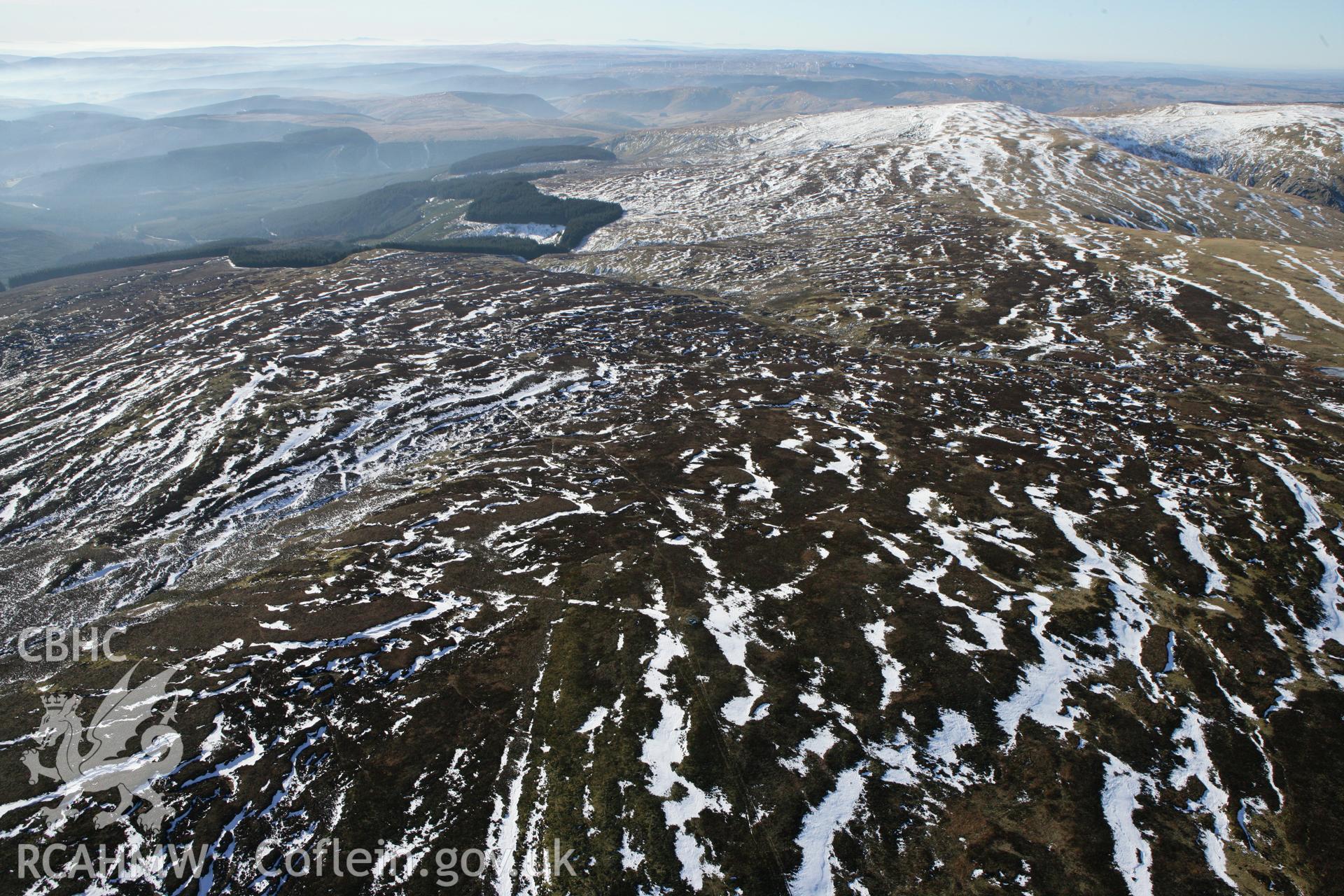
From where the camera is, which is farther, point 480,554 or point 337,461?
point 337,461

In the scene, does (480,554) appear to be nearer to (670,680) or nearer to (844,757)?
(670,680)

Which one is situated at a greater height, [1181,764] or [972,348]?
[1181,764]

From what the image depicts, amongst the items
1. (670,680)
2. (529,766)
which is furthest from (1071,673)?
(529,766)

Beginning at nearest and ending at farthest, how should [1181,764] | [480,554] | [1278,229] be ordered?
[1181,764] → [480,554] → [1278,229]

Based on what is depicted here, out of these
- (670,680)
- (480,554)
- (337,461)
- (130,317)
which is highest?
(670,680)

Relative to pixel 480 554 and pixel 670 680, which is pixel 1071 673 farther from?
pixel 480 554

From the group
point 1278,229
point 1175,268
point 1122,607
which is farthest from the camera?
point 1278,229
